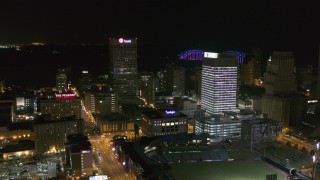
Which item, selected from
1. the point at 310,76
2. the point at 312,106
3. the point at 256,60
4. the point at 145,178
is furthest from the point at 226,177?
the point at 310,76

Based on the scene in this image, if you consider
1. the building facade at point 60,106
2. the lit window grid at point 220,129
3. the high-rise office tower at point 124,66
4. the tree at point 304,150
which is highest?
the high-rise office tower at point 124,66

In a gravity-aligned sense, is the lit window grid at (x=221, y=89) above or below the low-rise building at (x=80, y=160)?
above

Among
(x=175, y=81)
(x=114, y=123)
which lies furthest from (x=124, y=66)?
(x=114, y=123)

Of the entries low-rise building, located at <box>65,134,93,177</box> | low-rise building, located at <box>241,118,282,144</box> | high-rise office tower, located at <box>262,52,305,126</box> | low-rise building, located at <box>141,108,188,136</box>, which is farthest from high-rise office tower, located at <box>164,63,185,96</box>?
low-rise building, located at <box>65,134,93,177</box>

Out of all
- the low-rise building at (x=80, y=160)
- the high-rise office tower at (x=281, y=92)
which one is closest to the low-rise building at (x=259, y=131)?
the high-rise office tower at (x=281, y=92)

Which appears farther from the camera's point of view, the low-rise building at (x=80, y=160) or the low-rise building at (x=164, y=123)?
the low-rise building at (x=164, y=123)

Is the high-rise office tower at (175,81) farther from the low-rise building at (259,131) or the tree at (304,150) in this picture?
the tree at (304,150)

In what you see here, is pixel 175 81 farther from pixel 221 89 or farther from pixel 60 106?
pixel 60 106
